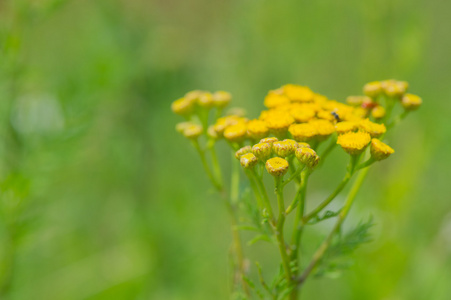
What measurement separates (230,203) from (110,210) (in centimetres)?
243

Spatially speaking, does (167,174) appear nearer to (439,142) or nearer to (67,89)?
(67,89)

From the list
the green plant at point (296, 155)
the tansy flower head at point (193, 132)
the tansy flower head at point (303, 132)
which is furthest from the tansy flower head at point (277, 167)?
the tansy flower head at point (193, 132)

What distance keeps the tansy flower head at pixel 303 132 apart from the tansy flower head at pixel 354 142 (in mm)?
77

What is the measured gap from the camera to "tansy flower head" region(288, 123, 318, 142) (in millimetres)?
1322

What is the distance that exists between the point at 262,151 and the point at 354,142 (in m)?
0.24

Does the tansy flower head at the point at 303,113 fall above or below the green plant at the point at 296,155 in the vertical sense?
above

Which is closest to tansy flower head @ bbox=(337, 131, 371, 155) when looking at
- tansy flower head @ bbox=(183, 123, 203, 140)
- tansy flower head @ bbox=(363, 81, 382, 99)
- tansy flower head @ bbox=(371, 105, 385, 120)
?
tansy flower head @ bbox=(371, 105, 385, 120)

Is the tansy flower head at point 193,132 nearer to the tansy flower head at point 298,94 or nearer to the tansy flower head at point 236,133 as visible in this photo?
the tansy flower head at point 236,133

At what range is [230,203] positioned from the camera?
1.62 meters

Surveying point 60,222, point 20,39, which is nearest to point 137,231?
point 60,222

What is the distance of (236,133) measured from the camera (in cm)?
140

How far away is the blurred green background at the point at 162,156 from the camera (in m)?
2.33

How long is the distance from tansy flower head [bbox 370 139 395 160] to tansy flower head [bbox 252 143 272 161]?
0.28 m

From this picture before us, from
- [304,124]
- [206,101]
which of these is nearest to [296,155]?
[304,124]
